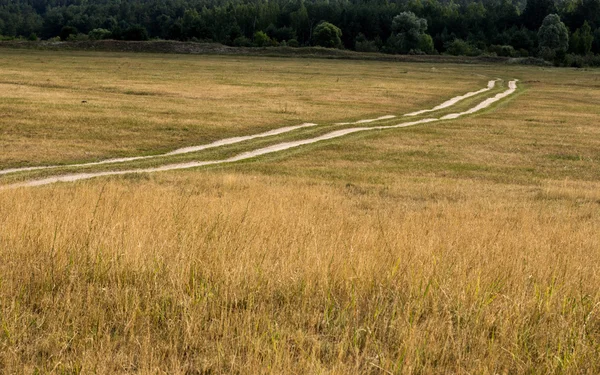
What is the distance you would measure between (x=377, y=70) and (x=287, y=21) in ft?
319

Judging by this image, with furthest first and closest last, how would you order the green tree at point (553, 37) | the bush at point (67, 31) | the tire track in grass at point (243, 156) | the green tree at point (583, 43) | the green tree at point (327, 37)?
the bush at point (67, 31)
the green tree at point (327, 37)
the green tree at point (553, 37)
the green tree at point (583, 43)
the tire track in grass at point (243, 156)

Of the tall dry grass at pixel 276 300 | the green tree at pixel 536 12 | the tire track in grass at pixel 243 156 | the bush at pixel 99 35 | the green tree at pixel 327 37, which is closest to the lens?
the tall dry grass at pixel 276 300

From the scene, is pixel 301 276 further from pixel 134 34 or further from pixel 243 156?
pixel 134 34

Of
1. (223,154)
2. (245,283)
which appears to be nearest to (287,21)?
(223,154)

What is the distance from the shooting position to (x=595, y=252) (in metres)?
12.3

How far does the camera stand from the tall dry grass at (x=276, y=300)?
6.32 metres

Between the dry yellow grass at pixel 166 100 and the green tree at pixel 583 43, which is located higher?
the green tree at pixel 583 43

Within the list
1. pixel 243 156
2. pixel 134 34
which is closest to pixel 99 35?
pixel 134 34

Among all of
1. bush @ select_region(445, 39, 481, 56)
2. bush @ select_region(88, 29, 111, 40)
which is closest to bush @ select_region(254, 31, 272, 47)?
bush @ select_region(88, 29, 111, 40)

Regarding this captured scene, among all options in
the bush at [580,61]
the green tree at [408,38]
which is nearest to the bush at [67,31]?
the green tree at [408,38]

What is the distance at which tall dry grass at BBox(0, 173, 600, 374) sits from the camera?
6.32 metres

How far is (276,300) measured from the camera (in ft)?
25.9

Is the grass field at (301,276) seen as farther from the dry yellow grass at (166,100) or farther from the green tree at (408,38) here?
the green tree at (408,38)

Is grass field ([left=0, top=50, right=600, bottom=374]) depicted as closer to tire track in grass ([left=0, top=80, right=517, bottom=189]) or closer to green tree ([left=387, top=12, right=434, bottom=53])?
tire track in grass ([left=0, top=80, right=517, bottom=189])
